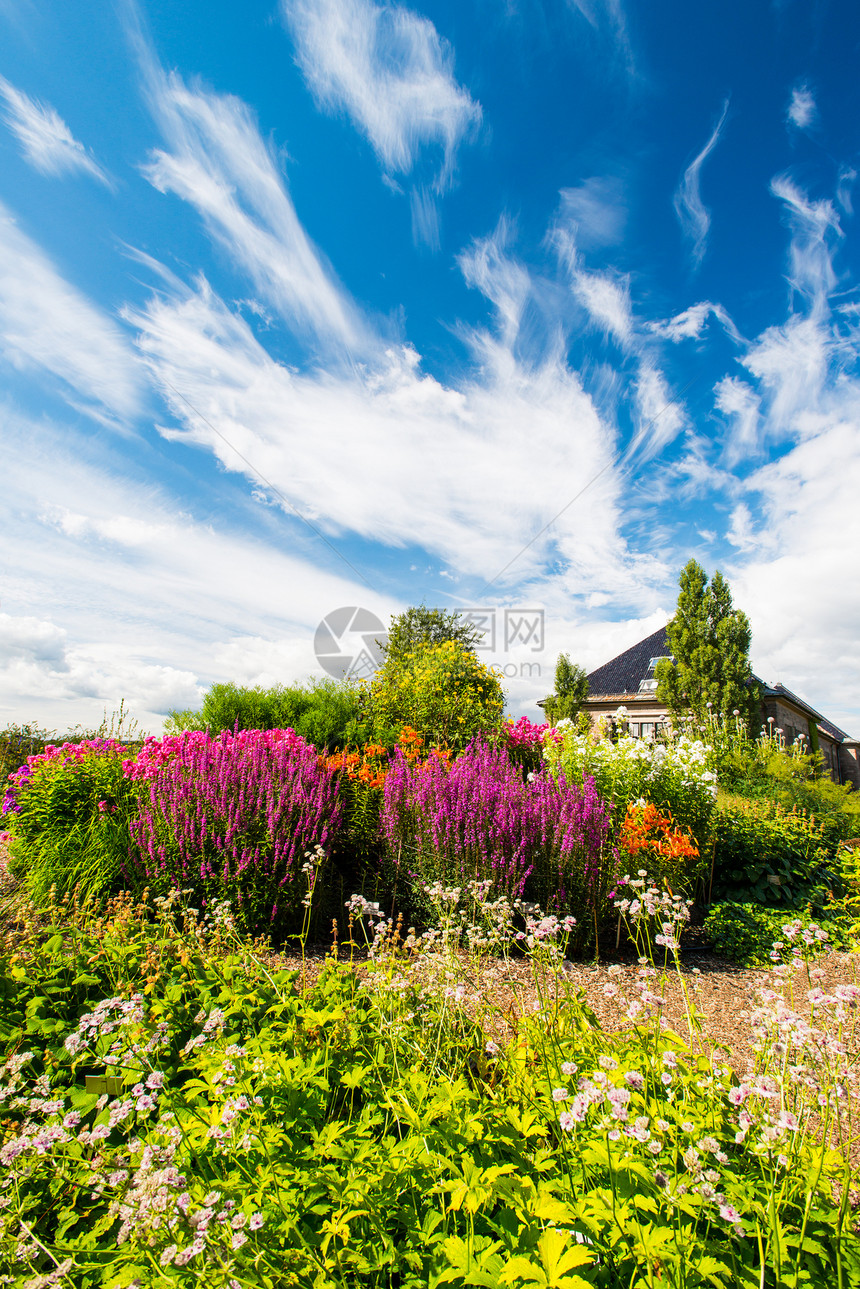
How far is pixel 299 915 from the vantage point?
161 inches

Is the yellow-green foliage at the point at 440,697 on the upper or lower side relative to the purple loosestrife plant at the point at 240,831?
upper

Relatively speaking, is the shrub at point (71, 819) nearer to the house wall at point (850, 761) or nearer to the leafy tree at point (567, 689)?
the leafy tree at point (567, 689)

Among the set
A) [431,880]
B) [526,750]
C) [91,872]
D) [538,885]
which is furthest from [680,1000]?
[526,750]

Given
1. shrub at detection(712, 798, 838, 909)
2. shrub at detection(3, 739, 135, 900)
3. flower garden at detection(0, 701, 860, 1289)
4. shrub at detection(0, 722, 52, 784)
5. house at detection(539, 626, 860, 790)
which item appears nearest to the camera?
flower garden at detection(0, 701, 860, 1289)

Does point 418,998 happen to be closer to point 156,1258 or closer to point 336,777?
point 156,1258

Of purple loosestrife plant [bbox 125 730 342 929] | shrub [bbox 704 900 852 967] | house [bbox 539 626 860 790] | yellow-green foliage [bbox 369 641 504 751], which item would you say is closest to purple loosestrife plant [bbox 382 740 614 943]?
purple loosestrife plant [bbox 125 730 342 929]

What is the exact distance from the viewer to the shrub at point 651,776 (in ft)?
18.3

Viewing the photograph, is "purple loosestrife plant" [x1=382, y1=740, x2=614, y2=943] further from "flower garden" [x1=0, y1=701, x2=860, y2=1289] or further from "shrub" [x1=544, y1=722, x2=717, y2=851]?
"shrub" [x1=544, y1=722, x2=717, y2=851]

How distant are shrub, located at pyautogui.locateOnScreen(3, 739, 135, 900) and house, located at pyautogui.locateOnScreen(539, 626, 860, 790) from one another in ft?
60.8

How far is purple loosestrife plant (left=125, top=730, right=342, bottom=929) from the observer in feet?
12.5

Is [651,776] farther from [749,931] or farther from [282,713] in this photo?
[282,713]

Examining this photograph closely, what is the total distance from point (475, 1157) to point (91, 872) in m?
4.24

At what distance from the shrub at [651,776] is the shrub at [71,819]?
3967mm

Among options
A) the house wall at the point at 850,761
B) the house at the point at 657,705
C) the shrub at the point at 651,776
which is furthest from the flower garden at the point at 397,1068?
the house wall at the point at 850,761
